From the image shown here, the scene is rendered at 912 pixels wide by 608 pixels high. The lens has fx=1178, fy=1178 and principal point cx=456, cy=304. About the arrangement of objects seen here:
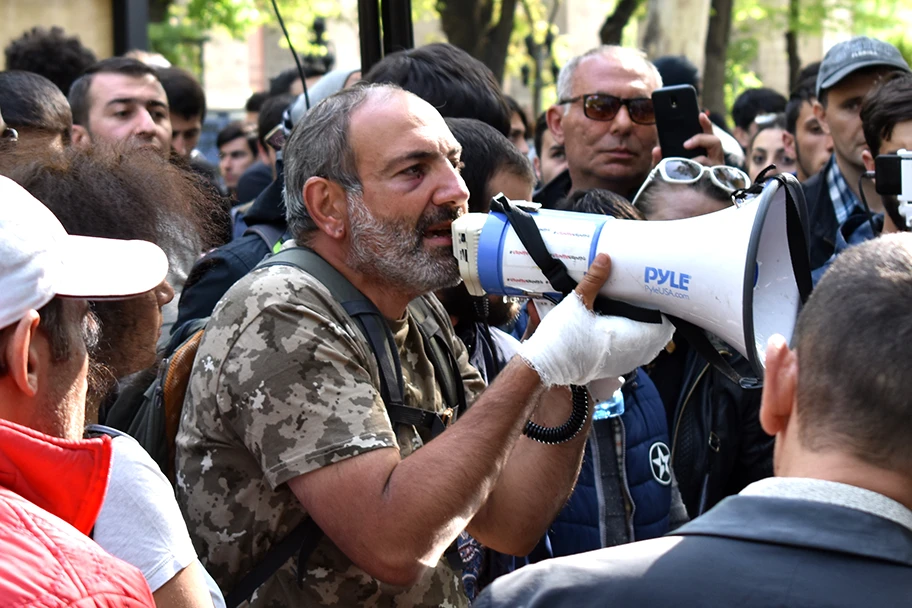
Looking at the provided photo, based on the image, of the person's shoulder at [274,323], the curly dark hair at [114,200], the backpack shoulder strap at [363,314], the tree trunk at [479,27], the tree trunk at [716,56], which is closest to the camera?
the curly dark hair at [114,200]

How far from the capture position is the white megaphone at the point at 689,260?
7.61 feet

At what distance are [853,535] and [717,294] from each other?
0.94 metres

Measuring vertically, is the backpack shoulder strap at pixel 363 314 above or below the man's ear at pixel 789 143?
above

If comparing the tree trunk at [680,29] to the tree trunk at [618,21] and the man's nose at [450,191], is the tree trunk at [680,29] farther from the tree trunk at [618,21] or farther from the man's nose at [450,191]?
the man's nose at [450,191]

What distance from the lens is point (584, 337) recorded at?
8.15 feet

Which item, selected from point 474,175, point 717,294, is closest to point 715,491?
point 474,175

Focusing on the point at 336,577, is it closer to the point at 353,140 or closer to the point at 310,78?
the point at 353,140

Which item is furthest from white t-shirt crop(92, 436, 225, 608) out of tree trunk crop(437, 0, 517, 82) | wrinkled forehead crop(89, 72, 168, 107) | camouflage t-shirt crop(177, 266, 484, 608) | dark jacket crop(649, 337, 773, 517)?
tree trunk crop(437, 0, 517, 82)

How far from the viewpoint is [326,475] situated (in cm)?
238

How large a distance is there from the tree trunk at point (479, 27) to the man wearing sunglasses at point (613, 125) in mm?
10006

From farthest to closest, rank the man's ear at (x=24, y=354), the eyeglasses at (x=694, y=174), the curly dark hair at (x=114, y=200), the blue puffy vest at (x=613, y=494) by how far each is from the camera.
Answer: the eyeglasses at (x=694, y=174) → the blue puffy vest at (x=613, y=494) → the curly dark hair at (x=114, y=200) → the man's ear at (x=24, y=354)

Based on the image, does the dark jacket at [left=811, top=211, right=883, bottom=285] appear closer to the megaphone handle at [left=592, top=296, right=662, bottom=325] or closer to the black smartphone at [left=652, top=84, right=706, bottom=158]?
the black smartphone at [left=652, top=84, right=706, bottom=158]

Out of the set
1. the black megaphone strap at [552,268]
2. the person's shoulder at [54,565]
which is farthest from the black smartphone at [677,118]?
the person's shoulder at [54,565]

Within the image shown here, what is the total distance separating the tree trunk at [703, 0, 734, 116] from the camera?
1544cm
